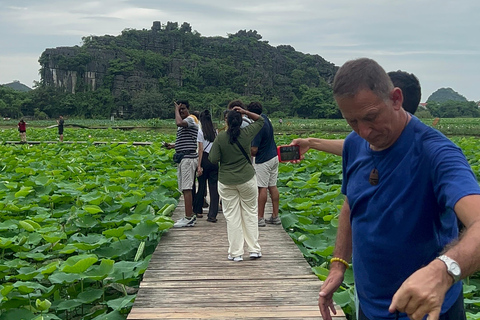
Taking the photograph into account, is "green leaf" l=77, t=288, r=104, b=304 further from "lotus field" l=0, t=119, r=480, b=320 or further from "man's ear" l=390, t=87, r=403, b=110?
"man's ear" l=390, t=87, r=403, b=110

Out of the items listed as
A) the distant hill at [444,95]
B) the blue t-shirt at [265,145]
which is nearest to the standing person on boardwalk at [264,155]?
the blue t-shirt at [265,145]

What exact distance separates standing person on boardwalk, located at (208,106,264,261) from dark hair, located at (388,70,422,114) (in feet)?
7.19

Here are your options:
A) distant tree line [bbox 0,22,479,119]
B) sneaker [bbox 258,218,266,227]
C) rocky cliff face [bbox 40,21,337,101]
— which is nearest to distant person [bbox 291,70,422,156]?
sneaker [bbox 258,218,266,227]

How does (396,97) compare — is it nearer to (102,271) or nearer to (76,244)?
(102,271)

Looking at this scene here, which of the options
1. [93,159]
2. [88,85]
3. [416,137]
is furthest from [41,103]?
[416,137]

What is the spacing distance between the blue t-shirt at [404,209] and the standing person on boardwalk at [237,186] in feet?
8.60

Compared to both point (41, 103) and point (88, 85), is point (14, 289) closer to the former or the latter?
point (41, 103)

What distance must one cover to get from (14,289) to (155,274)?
938 millimetres

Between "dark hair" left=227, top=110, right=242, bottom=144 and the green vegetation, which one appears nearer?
the green vegetation

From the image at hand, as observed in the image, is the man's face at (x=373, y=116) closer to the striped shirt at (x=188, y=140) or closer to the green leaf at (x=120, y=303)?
the green leaf at (x=120, y=303)

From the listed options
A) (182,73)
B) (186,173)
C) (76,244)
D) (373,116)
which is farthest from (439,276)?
(182,73)

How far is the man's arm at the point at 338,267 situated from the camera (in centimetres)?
163

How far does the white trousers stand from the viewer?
403 centimetres

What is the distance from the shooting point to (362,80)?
129cm
